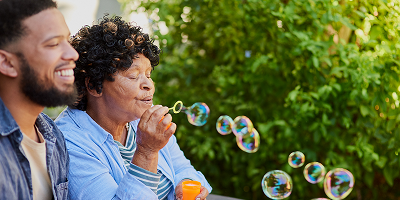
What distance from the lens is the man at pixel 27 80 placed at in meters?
1.04

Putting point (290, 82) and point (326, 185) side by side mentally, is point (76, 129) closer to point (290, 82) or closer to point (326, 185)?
point (326, 185)

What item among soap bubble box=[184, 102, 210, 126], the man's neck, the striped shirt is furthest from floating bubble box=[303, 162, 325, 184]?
the man's neck

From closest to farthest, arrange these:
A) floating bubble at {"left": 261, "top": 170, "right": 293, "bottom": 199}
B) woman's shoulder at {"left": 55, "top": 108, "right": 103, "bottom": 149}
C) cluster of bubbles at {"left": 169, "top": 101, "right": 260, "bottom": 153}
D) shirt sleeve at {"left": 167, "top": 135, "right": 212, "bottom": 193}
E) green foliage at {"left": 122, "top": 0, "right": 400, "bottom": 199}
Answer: woman's shoulder at {"left": 55, "top": 108, "right": 103, "bottom": 149} < shirt sleeve at {"left": 167, "top": 135, "right": 212, "bottom": 193} < floating bubble at {"left": 261, "top": 170, "right": 293, "bottom": 199} < cluster of bubbles at {"left": 169, "top": 101, "right": 260, "bottom": 153} < green foliage at {"left": 122, "top": 0, "right": 400, "bottom": 199}

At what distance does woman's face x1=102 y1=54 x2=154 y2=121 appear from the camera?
1.57 m

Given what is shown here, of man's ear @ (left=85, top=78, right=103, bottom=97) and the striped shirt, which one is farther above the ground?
man's ear @ (left=85, top=78, right=103, bottom=97)

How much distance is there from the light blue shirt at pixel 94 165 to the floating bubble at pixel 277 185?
74 centimetres

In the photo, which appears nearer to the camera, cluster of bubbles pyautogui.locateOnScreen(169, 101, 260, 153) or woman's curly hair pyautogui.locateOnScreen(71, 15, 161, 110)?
woman's curly hair pyautogui.locateOnScreen(71, 15, 161, 110)

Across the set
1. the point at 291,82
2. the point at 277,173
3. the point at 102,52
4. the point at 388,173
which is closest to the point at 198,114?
the point at 277,173

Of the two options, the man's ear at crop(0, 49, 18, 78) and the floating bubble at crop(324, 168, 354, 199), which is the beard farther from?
the floating bubble at crop(324, 168, 354, 199)

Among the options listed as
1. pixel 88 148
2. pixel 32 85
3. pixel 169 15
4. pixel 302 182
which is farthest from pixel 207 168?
pixel 32 85

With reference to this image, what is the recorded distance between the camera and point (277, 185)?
2189 mm

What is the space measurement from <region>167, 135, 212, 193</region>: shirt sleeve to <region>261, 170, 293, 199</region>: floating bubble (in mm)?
447

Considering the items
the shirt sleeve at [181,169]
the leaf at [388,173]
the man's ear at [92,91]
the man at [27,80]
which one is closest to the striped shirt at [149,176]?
the shirt sleeve at [181,169]

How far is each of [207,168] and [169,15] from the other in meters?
1.39
